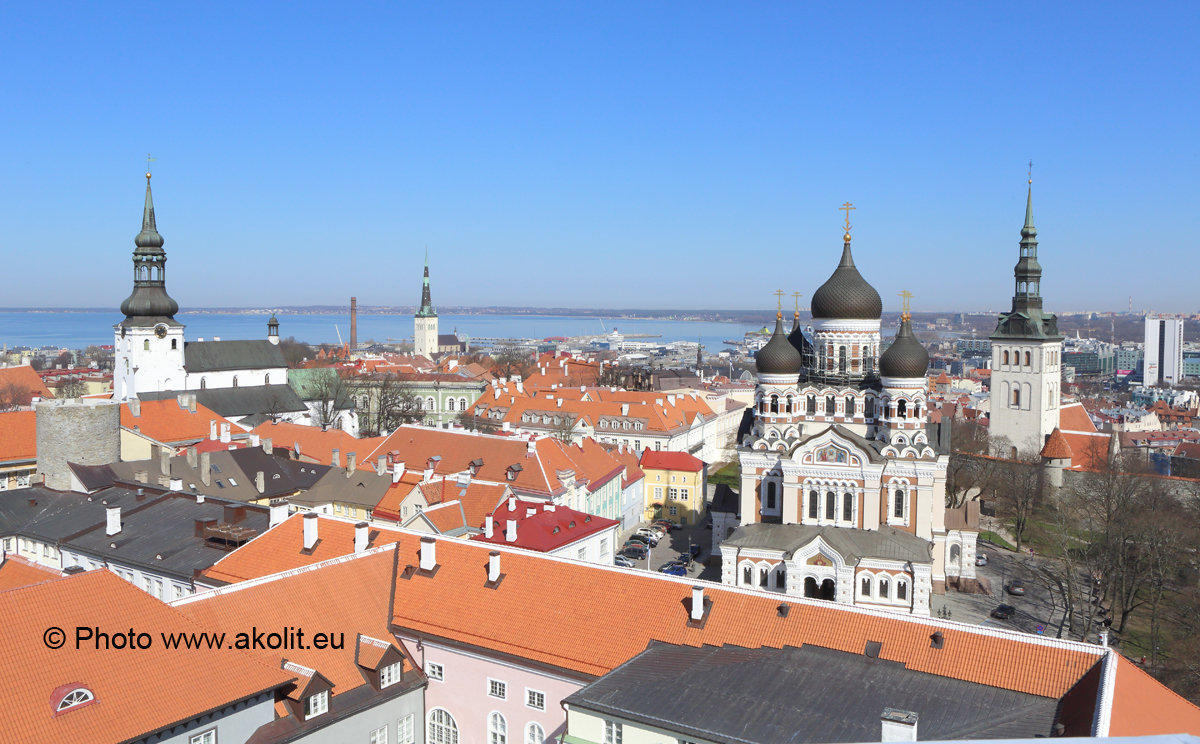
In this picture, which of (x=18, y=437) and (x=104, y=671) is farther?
(x=18, y=437)

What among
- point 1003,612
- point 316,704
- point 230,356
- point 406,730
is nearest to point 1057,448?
point 1003,612

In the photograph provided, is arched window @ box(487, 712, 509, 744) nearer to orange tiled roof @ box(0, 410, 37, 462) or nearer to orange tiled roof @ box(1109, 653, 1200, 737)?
orange tiled roof @ box(1109, 653, 1200, 737)

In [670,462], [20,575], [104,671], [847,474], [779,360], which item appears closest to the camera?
[104,671]

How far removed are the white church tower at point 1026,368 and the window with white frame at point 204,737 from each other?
203 feet

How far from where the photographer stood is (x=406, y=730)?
23.4 meters

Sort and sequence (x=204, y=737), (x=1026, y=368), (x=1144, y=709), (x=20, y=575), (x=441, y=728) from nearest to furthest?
(x=1144, y=709)
(x=204, y=737)
(x=441, y=728)
(x=20, y=575)
(x=1026, y=368)

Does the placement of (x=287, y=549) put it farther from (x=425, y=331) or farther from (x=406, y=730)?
(x=425, y=331)

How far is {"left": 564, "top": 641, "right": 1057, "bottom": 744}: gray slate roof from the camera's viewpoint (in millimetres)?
17391

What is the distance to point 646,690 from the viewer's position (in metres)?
19.3

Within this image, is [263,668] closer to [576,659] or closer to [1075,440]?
[576,659]

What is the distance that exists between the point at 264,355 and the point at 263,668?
70.0 metres

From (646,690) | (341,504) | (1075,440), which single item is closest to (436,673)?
(646,690)

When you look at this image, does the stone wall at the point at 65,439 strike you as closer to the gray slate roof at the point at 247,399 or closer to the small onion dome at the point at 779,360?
the gray slate roof at the point at 247,399

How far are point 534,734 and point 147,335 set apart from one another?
203 feet
